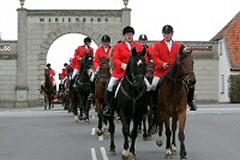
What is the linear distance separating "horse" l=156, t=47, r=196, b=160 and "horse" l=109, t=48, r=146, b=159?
50 centimetres

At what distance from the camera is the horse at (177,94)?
524 inches

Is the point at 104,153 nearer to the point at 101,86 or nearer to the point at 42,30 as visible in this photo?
the point at 101,86

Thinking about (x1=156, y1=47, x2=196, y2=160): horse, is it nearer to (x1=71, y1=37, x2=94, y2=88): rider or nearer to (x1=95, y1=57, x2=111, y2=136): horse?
(x1=95, y1=57, x2=111, y2=136): horse

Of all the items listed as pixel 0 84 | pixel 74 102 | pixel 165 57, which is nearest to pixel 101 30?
pixel 0 84

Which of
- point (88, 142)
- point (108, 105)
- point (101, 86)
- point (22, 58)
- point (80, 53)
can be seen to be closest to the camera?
point (108, 105)

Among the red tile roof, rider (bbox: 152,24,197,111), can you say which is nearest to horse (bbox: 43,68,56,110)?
the red tile roof

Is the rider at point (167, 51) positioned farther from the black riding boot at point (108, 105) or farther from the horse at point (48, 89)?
the horse at point (48, 89)

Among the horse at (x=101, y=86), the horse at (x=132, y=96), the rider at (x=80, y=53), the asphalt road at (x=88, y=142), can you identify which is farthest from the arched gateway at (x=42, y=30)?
the horse at (x=132, y=96)

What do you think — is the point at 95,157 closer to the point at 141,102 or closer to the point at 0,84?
the point at 141,102

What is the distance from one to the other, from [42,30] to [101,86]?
28969 mm

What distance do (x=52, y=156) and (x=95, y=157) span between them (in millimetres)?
983

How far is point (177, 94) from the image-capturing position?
1386 cm

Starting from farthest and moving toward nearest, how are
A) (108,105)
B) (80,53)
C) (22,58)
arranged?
1. (22,58)
2. (80,53)
3. (108,105)

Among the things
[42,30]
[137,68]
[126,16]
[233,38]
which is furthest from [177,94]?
[233,38]
